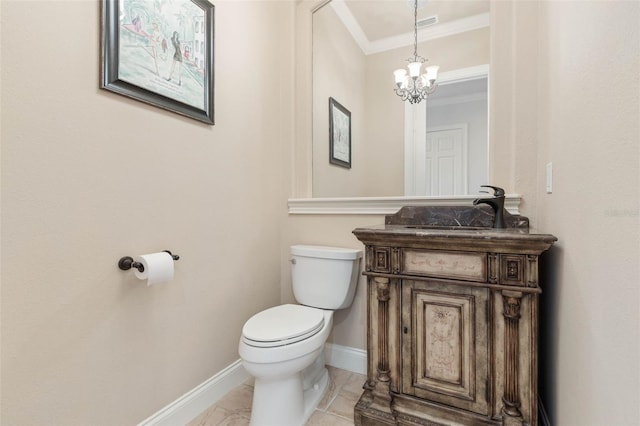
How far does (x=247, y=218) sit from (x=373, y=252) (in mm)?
814

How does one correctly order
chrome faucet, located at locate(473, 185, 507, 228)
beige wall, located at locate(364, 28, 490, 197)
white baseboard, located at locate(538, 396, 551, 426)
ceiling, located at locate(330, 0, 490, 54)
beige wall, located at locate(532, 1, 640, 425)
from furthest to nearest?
1. beige wall, located at locate(364, 28, 490, 197)
2. ceiling, located at locate(330, 0, 490, 54)
3. chrome faucet, located at locate(473, 185, 507, 228)
4. white baseboard, located at locate(538, 396, 551, 426)
5. beige wall, located at locate(532, 1, 640, 425)

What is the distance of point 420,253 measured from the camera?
125 cm

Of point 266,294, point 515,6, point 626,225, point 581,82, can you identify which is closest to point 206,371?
point 266,294

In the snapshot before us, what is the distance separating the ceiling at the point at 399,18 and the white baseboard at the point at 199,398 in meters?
2.14

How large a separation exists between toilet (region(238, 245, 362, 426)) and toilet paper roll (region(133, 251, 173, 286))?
0.42m

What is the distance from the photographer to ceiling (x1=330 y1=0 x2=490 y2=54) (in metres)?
1.65

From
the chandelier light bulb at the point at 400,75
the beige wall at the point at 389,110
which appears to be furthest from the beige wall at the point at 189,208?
the chandelier light bulb at the point at 400,75

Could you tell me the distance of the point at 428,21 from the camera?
1.78m

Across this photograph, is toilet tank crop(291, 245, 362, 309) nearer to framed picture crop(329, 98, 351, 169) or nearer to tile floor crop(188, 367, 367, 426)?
tile floor crop(188, 367, 367, 426)

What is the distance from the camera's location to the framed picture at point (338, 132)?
6.84 ft

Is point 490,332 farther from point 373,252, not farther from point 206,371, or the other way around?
point 206,371

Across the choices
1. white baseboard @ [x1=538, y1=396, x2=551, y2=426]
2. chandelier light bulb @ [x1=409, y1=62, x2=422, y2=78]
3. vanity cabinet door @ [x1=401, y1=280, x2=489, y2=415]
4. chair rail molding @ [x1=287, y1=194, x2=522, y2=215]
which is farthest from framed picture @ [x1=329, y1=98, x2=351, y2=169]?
white baseboard @ [x1=538, y1=396, x2=551, y2=426]

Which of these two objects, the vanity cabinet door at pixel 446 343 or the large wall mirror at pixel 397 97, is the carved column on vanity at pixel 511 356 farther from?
the large wall mirror at pixel 397 97

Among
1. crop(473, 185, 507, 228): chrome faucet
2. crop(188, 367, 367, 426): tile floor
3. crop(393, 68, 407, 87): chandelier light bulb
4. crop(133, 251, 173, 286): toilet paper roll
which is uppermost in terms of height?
crop(393, 68, 407, 87): chandelier light bulb
